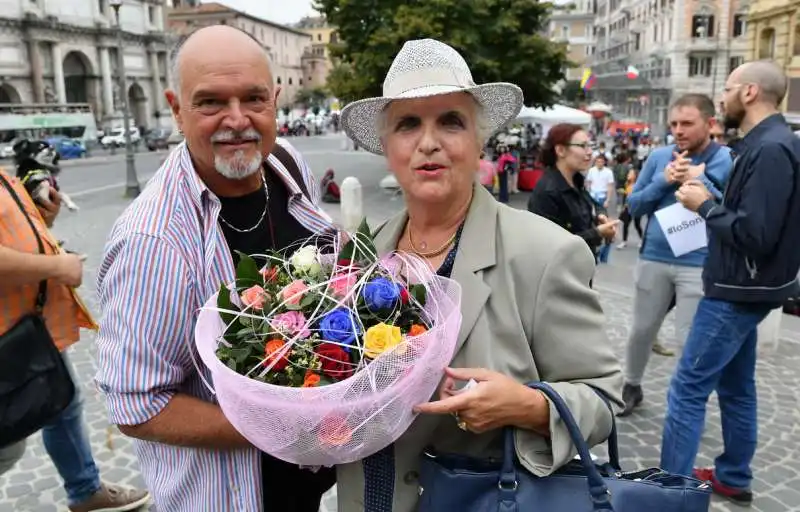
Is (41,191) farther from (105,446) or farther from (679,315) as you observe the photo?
(679,315)

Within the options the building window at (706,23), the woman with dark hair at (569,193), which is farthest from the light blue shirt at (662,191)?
the building window at (706,23)

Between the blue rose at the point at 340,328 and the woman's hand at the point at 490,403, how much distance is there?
24 cm

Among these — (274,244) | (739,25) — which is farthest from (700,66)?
(274,244)

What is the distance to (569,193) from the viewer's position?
4719 millimetres

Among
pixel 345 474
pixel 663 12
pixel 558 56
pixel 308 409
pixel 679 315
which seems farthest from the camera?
pixel 663 12

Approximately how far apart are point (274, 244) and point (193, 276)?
20.4 inches

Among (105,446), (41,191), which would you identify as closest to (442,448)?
(41,191)

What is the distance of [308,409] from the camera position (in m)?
1.32

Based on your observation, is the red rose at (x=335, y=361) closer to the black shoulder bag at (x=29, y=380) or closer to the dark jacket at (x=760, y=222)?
the black shoulder bag at (x=29, y=380)

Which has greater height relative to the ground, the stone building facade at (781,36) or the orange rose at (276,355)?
the stone building facade at (781,36)

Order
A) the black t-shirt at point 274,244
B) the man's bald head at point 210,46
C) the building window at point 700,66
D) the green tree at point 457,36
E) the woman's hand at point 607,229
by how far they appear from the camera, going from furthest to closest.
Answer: the building window at point 700,66, the green tree at point 457,36, the woman's hand at point 607,229, the black t-shirt at point 274,244, the man's bald head at point 210,46

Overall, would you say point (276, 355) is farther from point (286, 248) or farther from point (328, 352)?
point (286, 248)

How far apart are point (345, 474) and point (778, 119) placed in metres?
2.97

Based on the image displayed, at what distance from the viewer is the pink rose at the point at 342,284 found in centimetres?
153
